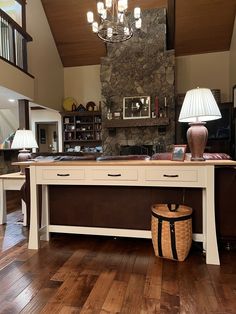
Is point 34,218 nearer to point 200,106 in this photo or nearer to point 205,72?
point 200,106

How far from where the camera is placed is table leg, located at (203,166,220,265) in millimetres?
2207

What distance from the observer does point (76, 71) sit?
26.7ft

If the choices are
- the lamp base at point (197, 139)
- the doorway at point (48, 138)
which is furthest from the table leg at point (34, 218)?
the doorway at point (48, 138)

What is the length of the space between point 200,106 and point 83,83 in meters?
6.43

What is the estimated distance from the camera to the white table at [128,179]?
2227mm

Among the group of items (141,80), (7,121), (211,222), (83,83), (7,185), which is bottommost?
A: (211,222)

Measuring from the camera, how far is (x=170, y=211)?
7.72ft

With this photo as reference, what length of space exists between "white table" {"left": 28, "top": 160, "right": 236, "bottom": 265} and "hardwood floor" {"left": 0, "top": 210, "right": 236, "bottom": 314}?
0.51ft

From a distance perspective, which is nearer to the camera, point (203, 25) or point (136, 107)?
point (203, 25)

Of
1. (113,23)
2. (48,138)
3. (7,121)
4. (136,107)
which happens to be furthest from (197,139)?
(48,138)

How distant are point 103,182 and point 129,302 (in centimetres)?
110

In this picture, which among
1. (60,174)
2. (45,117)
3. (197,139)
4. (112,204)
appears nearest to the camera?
(197,139)

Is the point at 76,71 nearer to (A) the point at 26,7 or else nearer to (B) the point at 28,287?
(A) the point at 26,7

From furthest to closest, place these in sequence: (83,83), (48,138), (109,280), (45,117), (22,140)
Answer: (48,138)
(45,117)
(83,83)
(22,140)
(109,280)
